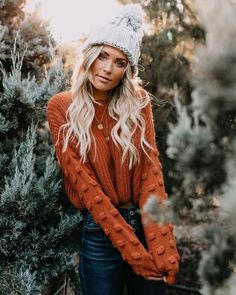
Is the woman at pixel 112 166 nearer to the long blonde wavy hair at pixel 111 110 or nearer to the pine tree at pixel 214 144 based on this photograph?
the long blonde wavy hair at pixel 111 110

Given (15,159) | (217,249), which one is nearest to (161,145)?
(15,159)

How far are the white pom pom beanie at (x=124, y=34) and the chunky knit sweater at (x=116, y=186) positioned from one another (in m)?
0.30

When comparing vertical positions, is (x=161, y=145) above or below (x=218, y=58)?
below

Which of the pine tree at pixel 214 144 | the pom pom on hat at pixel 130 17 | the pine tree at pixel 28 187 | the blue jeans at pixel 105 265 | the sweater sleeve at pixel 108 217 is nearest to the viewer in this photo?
the pine tree at pixel 214 144

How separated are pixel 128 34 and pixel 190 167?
1175 mm

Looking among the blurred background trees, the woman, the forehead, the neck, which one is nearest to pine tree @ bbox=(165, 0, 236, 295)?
the blurred background trees

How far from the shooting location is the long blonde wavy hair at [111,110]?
7.95 feet

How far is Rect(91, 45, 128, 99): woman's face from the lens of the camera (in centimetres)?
245

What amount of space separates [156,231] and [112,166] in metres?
0.40

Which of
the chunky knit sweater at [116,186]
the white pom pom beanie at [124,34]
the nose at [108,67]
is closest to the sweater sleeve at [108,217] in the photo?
the chunky knit sweater at [116,186]

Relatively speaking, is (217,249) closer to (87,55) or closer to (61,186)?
(87,55)

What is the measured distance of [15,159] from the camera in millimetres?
2762

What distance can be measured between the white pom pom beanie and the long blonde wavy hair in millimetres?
43

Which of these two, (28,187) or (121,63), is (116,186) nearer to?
(28,187)
